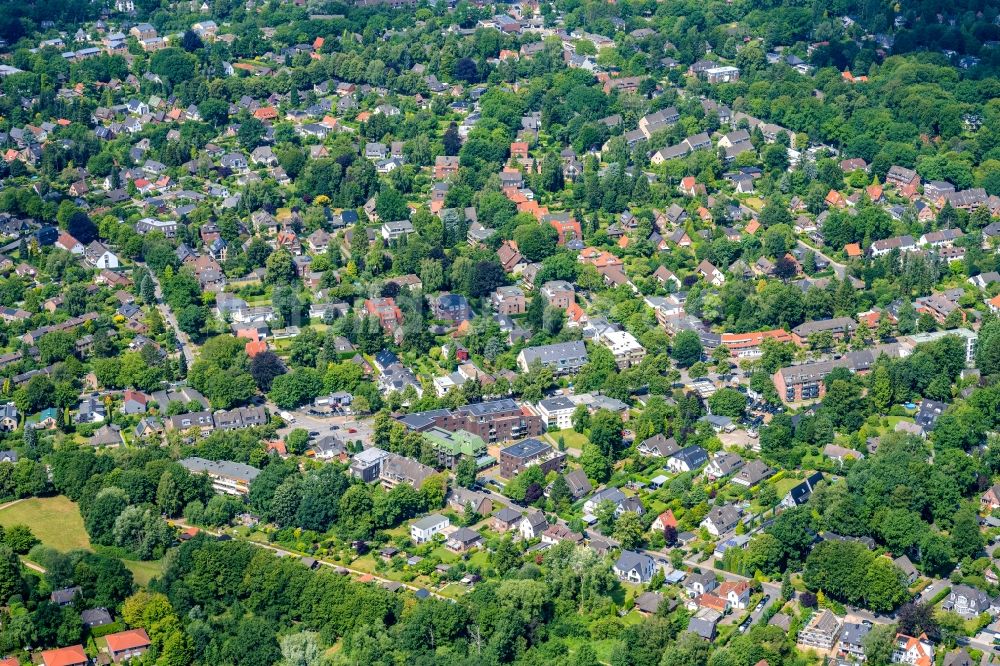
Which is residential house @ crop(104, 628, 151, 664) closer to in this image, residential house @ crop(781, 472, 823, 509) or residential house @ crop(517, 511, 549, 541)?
residential house @ crop(517, 511, 549, 541)

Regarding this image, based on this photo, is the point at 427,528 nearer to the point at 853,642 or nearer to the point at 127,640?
the point at 127,640

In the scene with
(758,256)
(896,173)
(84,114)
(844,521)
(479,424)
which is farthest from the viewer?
(84,114)

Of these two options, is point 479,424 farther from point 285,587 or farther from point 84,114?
point 84,114

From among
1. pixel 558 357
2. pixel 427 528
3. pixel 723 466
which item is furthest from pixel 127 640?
pixel 558 357

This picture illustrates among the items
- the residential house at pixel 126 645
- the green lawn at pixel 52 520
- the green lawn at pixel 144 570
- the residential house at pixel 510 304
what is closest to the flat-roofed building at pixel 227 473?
the green lawn at pixel 52 520

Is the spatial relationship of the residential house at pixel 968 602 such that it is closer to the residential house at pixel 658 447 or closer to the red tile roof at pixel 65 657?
the residential house at pixel 658 447

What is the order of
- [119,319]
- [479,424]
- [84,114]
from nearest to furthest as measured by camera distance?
[479,424] → [119,319] → [84,114]

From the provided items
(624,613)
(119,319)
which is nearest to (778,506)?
(624,613)
